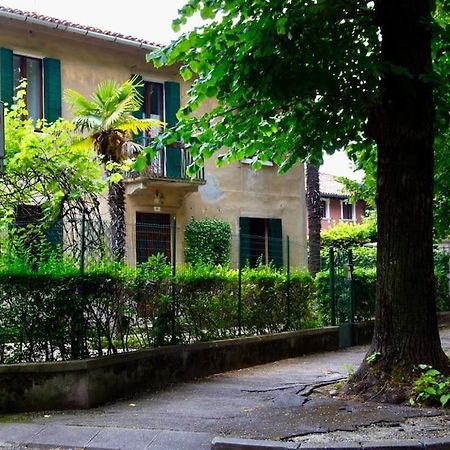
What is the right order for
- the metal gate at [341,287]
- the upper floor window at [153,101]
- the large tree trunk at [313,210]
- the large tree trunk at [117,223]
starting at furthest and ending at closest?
the large tree trunk at [313,210] → the upper floor window at [153,101] → the metal gate at [341,287] → the large tree trunk at [117,223]

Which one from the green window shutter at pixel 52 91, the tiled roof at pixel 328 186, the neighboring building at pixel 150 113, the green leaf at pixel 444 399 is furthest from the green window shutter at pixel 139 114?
the tiled roof at pixel 328 186

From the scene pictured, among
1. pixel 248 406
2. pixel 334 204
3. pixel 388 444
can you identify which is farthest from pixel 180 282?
pixel 334 204

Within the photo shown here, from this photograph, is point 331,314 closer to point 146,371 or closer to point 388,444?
point 146,371

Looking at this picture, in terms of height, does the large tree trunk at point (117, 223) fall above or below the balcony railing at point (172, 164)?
below

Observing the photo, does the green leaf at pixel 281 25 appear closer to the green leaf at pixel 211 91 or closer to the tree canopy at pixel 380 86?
the tree canopy at pixel 380 86

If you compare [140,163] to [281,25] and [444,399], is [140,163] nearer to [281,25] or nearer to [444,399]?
[281,25]

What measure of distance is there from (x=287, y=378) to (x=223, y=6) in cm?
540

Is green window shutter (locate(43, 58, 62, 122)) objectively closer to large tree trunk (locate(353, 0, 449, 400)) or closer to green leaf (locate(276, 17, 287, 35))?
green leaf (locate(276, 17, 287, 35))

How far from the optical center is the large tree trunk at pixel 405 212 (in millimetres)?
8211

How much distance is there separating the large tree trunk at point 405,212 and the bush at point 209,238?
11.1m

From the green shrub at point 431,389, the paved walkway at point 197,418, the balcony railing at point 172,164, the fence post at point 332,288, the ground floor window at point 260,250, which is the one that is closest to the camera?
the paved walkway at point 197,418

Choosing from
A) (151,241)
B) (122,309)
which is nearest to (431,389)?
(122,309)

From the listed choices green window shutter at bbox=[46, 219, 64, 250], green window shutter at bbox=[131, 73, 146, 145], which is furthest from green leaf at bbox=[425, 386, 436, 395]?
green window shutter at bbox=[131, 73, 146, 145]

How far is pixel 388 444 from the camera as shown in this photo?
5.98 metres
